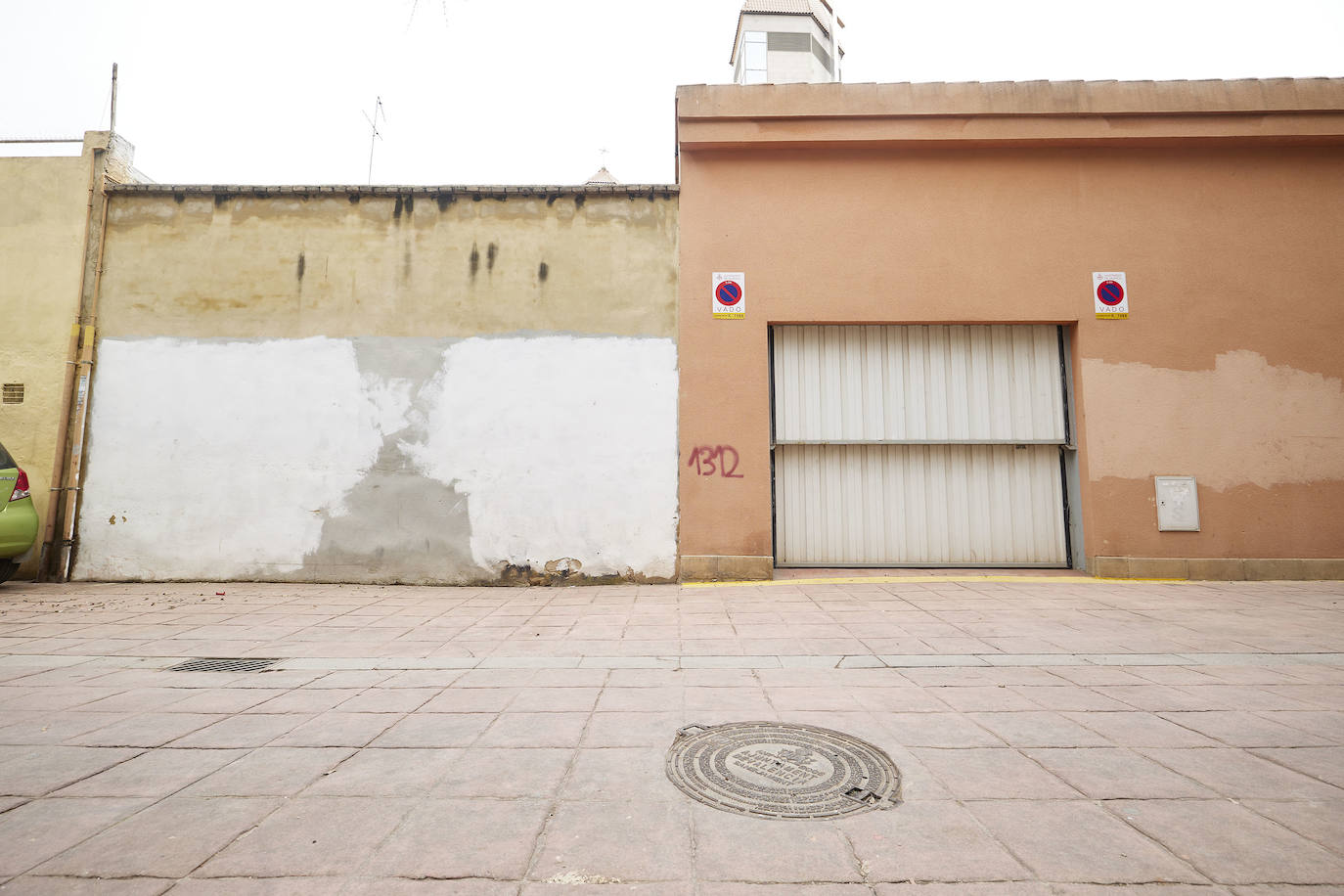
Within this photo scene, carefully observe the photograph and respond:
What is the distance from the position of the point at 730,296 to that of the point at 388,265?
13.9 feet

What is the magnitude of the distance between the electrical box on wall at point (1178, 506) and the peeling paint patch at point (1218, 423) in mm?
138

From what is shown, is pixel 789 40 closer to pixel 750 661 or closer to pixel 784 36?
pixel 784 36

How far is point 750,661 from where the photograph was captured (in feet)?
13.0

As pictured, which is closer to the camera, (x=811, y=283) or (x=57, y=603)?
(x=57, y=603)

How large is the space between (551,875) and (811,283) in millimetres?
6921

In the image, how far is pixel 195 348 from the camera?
24.8ft

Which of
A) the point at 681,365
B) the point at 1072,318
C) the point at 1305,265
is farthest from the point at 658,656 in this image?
the point at 1305,265

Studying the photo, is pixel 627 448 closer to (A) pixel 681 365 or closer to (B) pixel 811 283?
(A) pixel 681 365

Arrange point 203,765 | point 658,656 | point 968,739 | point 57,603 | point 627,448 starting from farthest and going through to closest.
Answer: point 627,448
point 57,603
point 658,656
point 968,739
point 203,765

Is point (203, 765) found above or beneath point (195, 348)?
beneath

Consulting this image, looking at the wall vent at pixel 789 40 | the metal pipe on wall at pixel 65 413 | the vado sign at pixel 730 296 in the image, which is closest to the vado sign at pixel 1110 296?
the vado sign at pixel 730 296

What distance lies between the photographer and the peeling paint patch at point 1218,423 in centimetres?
721

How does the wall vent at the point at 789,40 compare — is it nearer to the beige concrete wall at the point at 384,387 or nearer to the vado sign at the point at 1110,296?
the beige concrete wall at the point at 384,387

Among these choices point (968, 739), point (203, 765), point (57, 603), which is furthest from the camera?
point (57, 603)
